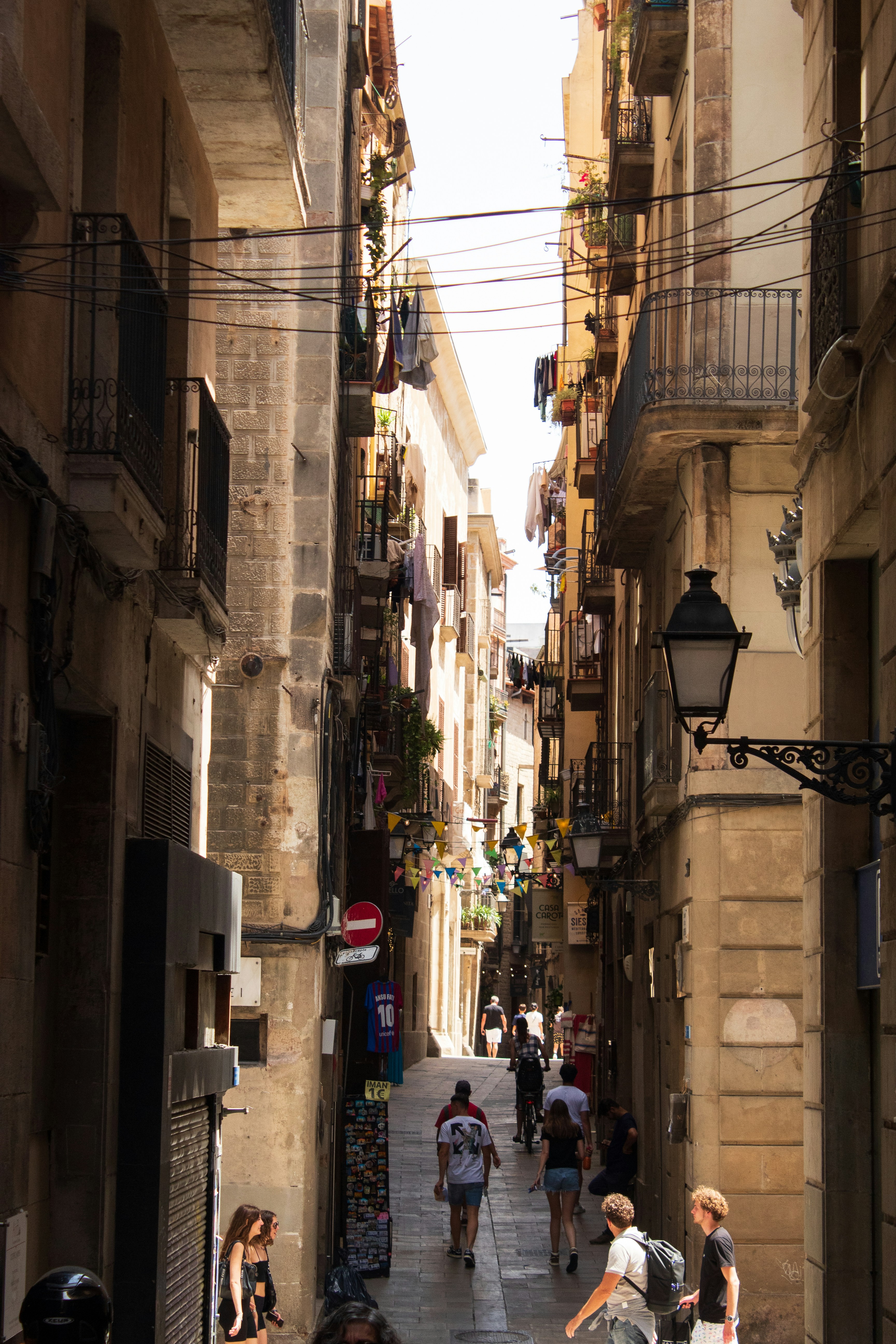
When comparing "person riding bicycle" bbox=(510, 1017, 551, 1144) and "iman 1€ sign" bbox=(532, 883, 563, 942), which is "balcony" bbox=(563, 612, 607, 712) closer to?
"person riding bicycle" bbox=(510, 1017, 551, 1144)

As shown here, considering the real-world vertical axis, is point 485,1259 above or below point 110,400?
below

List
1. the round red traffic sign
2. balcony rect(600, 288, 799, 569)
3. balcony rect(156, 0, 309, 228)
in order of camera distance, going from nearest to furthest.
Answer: balcony rect(156, 0, 309, 228) < balcony rect(600, 288, 799, 569) < the round red traffic sign

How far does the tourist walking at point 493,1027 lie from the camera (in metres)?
46.2

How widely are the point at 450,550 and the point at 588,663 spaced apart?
13.5 m

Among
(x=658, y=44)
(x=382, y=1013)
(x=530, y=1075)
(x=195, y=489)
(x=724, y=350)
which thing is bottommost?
(x=530, y=1075)

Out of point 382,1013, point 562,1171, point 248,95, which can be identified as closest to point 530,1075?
point 382,1013

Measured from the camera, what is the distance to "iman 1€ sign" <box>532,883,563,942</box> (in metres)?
37.6

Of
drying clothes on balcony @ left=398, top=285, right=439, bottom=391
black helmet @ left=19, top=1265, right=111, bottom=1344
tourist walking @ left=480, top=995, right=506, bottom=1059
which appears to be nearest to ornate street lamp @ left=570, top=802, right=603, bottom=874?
drying clothes on balcony @ left=398, top=285, right=439, bottom=391

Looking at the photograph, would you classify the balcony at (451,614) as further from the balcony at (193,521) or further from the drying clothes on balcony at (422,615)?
the balcony at (193,521)

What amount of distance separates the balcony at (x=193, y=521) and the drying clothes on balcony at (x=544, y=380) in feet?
79.3

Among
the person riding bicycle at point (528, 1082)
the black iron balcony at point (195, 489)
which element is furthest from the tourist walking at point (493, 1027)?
the black iron balcony at point (195, 489)

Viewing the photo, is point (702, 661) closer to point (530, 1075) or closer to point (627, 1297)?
point (627, 1297)

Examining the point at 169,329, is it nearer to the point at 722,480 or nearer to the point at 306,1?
the point at 722,480

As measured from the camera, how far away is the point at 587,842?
65.6ft
